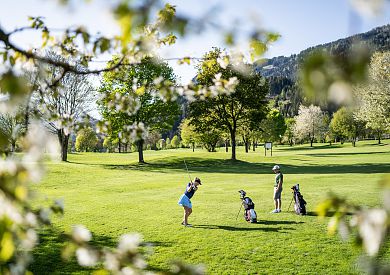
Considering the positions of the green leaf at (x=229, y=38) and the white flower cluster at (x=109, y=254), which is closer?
the white flower cluster at (x=109, y=254)

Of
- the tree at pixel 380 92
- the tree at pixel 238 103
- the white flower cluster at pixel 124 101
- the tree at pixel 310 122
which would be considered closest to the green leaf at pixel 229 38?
the white flower cluster at pixel 124 101

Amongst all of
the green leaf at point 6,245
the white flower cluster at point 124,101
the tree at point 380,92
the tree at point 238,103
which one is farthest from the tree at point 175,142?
the green leaf at point 6,245

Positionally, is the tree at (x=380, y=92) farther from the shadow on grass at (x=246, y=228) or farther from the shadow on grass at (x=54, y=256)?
the shadow on grass at (x=54, y=256)

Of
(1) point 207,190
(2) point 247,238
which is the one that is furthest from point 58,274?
(1) point 207,190

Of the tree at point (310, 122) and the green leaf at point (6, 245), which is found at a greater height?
the tree at point (310, 122)

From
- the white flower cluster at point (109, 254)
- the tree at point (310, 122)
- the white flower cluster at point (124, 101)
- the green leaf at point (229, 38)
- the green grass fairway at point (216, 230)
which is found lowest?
the green grass fairway at point (216, 230)

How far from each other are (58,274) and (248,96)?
1706 inches

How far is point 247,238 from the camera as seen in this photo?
12570 millimetres

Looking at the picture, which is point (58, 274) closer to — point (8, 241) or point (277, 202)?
point (8, 241)

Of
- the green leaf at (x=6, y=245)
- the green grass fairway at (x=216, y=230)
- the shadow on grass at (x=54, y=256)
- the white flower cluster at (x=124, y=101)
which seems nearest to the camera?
the green leaf at (x=6, y=245)

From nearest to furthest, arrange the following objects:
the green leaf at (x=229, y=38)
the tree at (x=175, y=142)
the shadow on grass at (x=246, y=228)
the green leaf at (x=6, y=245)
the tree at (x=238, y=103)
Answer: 1. the green leaf at (x=6, y=245)
2. the green leaf at (x=229, y=38)
3. the shadow on grass at (x=246, y=228)
4. the tree at (x=238, y=103)
5. the tree at (x=175, y=142)

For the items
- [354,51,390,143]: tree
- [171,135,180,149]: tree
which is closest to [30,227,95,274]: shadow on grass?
[354,51,390,143]: tree

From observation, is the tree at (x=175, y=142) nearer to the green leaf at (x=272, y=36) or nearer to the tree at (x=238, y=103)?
the tree at (x=238, y=103)

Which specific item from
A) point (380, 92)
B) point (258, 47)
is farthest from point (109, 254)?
point (380, 92)
